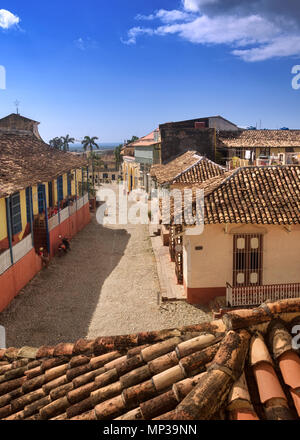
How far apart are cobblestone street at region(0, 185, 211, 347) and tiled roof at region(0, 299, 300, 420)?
7018mm

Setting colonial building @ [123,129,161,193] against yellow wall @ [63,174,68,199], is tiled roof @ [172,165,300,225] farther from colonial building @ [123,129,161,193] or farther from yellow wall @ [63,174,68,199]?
colonial building @ [123,129,161,193]

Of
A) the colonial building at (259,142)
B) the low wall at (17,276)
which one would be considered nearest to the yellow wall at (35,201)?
the low wall at (17,276)

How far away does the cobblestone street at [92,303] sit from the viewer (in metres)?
11.7

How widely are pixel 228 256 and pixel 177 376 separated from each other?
910cm

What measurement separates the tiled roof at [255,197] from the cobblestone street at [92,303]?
10.7 feet

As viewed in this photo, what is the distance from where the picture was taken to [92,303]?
540 inches

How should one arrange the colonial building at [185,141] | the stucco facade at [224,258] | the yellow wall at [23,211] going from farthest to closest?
the colonial building at [185,141], the yellow wall at [23,211], the stucco facade at [224,258]

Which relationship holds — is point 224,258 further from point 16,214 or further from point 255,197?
point 16,214

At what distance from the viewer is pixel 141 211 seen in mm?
32469

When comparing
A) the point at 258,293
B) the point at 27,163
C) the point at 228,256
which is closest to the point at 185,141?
the point at 27,163

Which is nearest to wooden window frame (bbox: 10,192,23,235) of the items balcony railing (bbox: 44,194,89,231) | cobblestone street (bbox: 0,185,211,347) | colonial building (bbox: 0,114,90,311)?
colonial building (bbox: 0,114,90,311)

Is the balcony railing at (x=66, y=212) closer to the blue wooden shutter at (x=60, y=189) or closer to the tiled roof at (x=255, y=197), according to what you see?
the blue wooden shutter at (x=60, y=189)

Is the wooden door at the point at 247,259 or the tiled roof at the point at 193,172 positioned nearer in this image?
the wooden door at the point at 247,259
